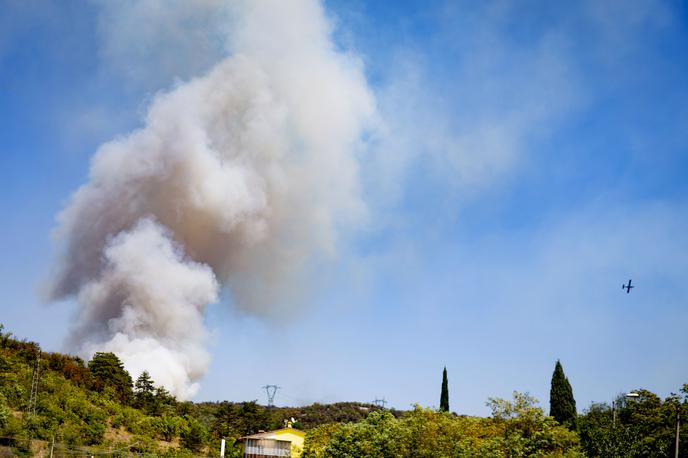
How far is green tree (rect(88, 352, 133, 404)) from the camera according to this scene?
69625mm

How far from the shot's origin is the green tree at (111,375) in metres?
69.6

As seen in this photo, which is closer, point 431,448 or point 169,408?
point 431,448

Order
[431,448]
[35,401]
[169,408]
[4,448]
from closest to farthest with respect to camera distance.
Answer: [431,448] < [4,448] < [35,401] < [169,408]

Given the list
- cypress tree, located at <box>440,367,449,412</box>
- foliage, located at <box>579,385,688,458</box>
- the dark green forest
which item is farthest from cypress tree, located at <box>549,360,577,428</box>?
cypress tree, located at <box>440,367,449,412</box>

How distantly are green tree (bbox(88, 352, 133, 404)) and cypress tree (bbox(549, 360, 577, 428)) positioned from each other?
4292 cm

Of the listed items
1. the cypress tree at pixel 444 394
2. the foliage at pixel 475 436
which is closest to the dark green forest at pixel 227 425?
the foliage at pixel 475 436

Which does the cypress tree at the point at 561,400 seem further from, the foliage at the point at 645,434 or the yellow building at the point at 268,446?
the yellow building at the point at 268,446

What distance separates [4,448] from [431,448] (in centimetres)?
2955

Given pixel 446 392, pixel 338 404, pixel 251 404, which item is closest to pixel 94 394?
pixel 251 404

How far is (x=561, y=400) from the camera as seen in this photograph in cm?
5853

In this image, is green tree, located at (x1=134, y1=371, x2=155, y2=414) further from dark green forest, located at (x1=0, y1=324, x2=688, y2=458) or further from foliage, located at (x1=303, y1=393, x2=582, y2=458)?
foliage, located at (x1=303, y1=393, x2=582, y2=458)

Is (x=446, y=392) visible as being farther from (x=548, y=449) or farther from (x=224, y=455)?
(x=548, y=449)

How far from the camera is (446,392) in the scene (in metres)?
77.1

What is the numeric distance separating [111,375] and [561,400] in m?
46.1
